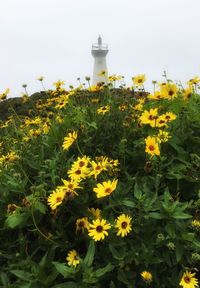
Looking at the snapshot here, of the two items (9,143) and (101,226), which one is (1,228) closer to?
(101,226)

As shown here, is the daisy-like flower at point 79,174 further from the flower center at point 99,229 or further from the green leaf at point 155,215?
the green leaf at point 155,215

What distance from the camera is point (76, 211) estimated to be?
2877 mm

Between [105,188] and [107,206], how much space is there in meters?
0.16

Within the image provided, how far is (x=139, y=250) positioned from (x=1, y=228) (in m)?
0.92

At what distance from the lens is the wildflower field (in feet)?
8.45

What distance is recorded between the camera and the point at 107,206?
2.73 metres

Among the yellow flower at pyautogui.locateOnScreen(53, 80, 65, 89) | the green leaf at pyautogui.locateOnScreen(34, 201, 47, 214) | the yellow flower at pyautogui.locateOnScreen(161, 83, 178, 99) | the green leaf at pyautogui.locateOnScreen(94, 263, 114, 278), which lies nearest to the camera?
the green leaf at pyautogui.locateOnScreen(94, 263, 114, 278)

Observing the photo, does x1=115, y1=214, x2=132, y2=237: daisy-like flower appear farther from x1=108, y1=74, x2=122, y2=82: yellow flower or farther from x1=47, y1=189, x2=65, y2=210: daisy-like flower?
x1=108, y1=74, x2=122, y2=82: yellow flower

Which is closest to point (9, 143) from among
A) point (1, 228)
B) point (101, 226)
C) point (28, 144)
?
point (28, 144)

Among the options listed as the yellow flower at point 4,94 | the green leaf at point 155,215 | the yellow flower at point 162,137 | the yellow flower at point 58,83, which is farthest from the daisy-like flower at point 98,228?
the yellow flower at point 58,83

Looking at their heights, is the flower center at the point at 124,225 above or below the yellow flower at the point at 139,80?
below

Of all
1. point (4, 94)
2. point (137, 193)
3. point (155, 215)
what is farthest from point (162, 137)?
point (4, 94)

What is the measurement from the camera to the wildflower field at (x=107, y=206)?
2574 mm

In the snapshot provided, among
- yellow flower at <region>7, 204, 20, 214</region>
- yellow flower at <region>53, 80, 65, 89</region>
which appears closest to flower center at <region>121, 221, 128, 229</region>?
yellow flower at <region>7, 204, 20, 214</region>
